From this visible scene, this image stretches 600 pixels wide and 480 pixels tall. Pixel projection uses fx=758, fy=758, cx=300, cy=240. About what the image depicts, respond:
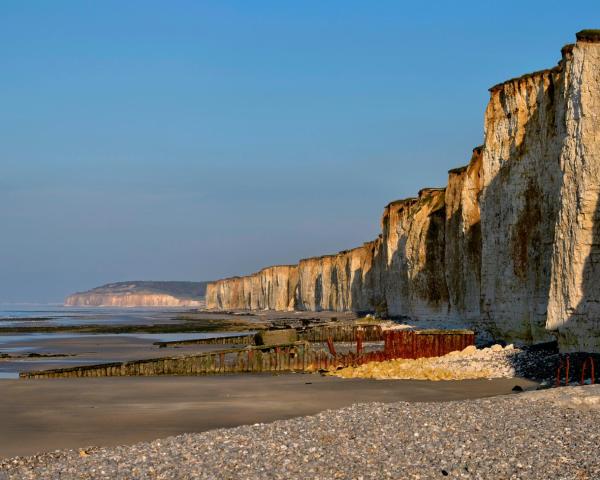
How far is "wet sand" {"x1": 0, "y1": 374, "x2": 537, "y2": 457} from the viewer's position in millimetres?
14305

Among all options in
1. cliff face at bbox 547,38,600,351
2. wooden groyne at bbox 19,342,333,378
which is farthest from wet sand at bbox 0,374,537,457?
cliff face at bbox 547,38,600,351

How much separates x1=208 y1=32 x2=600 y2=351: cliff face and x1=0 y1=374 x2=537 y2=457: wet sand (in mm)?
4668

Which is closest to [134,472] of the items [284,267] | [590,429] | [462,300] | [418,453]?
[418,453]

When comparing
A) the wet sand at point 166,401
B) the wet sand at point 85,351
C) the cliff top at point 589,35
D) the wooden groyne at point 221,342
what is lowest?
the wet sand at point 85,351

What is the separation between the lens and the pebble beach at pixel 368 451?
10.4 meters

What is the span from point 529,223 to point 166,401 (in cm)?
Answer: 1823

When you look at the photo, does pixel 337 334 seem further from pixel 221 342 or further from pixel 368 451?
pixel 368 451

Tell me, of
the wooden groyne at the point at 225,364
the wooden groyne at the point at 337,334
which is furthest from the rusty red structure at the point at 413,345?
the wooden groyne at the point at 337,334

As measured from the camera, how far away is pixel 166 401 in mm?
18766

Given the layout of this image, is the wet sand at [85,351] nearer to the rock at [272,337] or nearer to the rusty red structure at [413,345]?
the rock at [272,337]

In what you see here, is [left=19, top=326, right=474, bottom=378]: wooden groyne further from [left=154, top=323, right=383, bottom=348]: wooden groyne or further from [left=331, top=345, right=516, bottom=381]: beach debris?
[left=154, top=323, right=383, bottom=348]: wooden groyne

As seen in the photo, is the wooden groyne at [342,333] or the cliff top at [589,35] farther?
the wooden groyne at [342,333]

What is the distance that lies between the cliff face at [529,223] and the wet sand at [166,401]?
4.67 metres

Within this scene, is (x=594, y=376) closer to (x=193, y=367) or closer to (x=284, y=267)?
(x=193, y=367)
